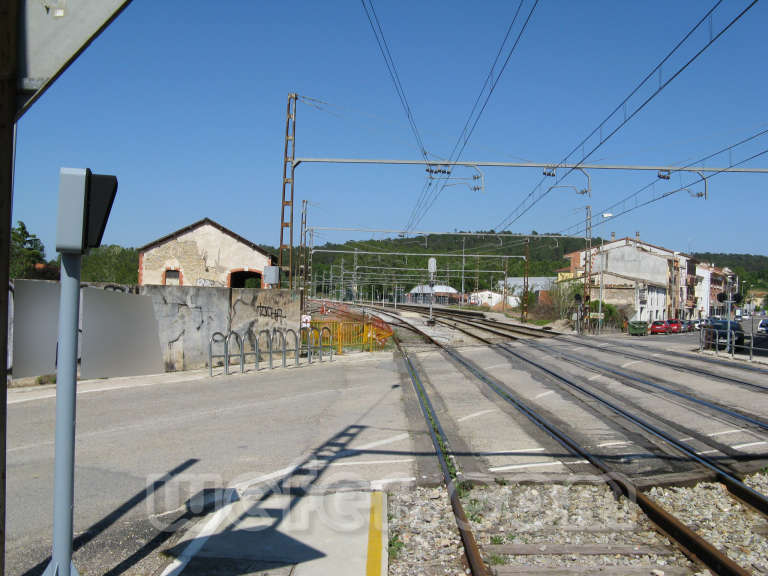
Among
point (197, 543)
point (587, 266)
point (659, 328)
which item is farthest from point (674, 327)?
point (197, 543)

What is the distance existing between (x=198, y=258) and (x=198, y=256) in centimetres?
10

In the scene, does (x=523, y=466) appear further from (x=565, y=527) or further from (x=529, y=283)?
(x=529, y=283)

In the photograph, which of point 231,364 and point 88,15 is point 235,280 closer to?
point 231,364

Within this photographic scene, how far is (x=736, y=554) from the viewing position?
512 cm

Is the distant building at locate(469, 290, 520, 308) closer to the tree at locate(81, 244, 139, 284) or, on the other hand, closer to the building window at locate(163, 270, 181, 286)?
the tree at locate(81, 244, 139, 284)

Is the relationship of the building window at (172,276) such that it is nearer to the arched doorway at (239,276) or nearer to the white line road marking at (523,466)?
the arched doorway at (239,276)

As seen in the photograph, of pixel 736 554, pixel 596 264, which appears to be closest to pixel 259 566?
pixel 736 554

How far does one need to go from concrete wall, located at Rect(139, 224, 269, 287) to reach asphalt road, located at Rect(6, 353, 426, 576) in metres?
16.0

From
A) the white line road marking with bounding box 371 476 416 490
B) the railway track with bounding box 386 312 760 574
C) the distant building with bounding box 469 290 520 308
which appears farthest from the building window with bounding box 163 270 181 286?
the distant building with bounding box 469 290 520 308

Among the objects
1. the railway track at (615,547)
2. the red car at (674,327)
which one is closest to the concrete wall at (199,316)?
the railway track at (615,547)

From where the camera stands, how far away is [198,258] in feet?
101

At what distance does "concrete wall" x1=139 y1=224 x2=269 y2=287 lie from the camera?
3047 centimetres

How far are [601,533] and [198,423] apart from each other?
6751 mm

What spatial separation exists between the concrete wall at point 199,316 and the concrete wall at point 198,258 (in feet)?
41.2
